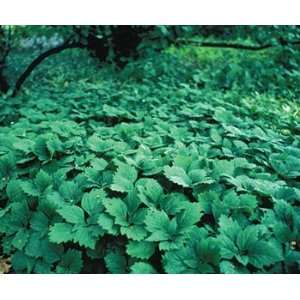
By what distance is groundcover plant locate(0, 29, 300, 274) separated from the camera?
1890mm

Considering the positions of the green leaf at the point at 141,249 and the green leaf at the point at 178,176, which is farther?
the green leaf at the point at 178,176

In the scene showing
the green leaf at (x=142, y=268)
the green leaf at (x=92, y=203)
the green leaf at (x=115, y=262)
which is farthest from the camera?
the green leaf at (x=92, y=203)

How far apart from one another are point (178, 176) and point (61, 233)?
0.69 metres

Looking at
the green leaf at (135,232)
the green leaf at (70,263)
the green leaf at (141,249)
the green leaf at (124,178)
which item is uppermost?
the green leaf at (124,178)

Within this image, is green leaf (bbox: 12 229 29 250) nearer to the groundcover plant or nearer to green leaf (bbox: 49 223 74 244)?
the groundcover plant

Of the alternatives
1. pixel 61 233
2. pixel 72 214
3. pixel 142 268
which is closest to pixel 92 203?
pixel 72 214

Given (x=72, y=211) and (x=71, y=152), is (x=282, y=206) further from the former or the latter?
(x=71, y=152)

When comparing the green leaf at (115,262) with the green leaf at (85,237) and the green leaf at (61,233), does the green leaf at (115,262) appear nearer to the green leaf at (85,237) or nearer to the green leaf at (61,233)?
the green leaf at (85,237)

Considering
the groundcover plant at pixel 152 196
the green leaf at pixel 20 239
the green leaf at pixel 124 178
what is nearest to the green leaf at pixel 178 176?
the groundcover plant at pixel 152 196

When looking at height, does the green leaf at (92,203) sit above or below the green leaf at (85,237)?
above

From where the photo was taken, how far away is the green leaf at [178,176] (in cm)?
218

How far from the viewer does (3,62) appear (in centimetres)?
534

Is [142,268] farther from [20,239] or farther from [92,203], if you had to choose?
[20,239]

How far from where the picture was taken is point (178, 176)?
2240 mm
